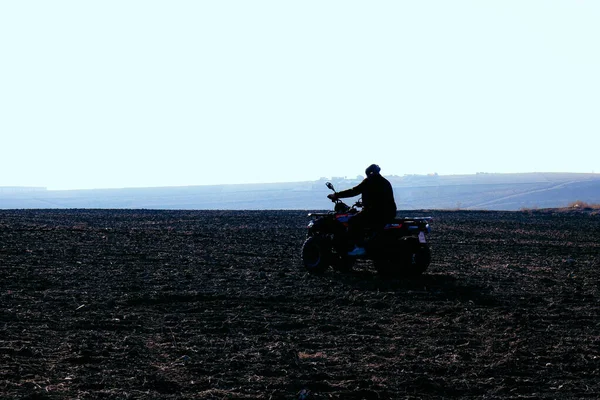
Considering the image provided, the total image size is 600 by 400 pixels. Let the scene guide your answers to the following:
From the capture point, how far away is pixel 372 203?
50.7ft

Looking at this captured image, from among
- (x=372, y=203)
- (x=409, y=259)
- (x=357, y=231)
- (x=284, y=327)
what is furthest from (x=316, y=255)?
(x=284, y=327)

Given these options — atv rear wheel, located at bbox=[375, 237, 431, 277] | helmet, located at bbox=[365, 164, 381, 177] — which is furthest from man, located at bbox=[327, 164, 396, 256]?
atv rear wheel, located at bbox=[375, 237, 431, 277]

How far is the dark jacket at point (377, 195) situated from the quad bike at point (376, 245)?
0.26 metres

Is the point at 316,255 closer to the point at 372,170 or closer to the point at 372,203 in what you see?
the point at 372,203

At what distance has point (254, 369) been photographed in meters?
7.93

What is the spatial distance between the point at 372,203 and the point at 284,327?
221 inches

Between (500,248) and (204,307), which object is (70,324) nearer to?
(204,307)

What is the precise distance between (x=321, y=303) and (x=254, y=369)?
4276 mm

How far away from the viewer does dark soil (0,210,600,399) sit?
7.38 m

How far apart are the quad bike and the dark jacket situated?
0.86 ft

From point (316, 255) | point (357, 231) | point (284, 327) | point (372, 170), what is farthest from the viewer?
point (316, 255)

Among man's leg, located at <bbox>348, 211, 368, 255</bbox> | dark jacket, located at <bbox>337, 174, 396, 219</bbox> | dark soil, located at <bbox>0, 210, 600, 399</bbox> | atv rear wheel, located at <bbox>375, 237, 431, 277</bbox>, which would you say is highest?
dark jacket, located at <bbox>337, 174, 396, 219</bbox>

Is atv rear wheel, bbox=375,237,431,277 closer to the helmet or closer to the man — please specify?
the man

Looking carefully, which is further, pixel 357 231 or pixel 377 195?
pixel 357 231
